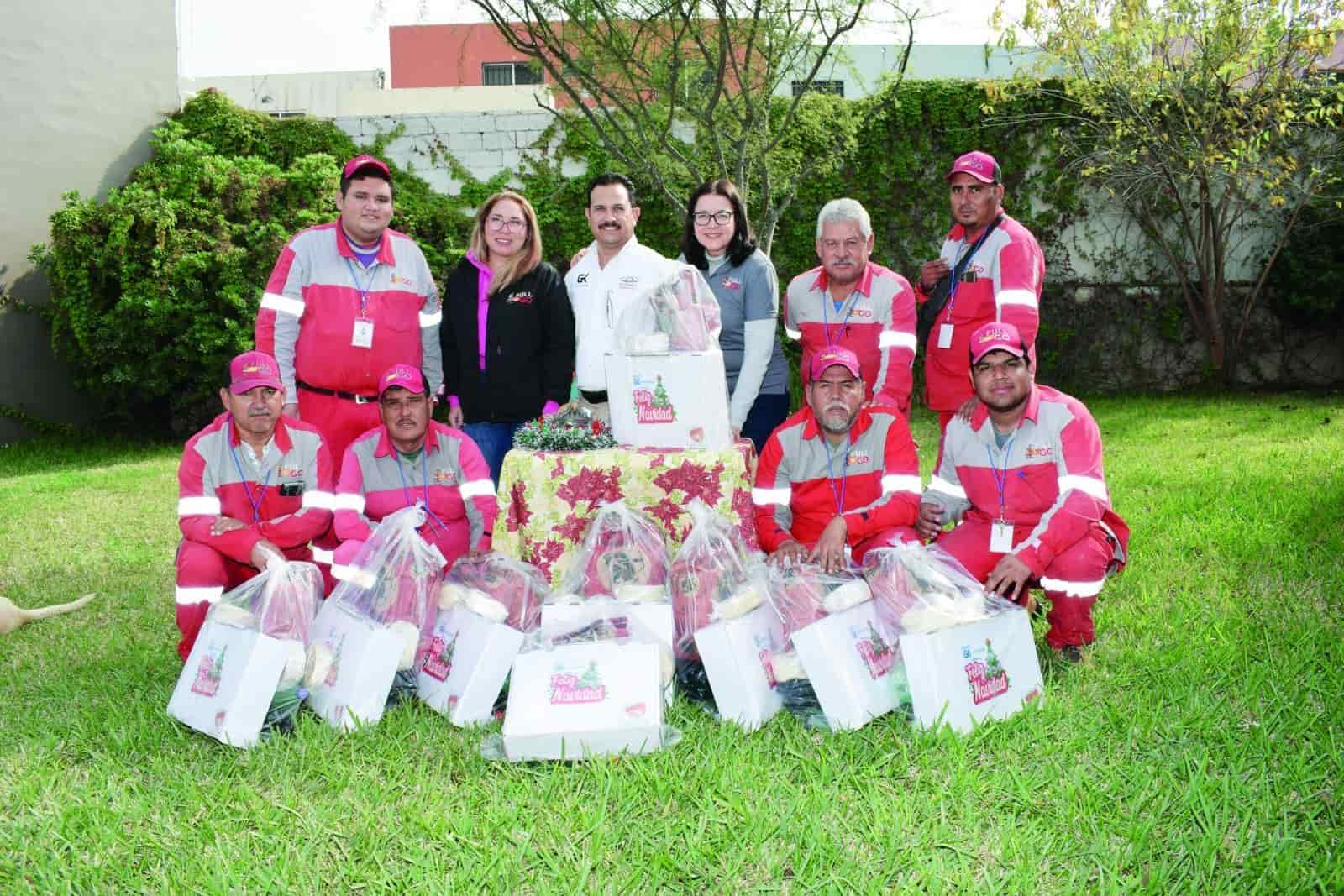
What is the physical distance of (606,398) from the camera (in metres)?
4.83

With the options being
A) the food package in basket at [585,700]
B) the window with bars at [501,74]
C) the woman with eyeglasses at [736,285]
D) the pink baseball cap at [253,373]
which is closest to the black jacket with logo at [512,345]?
the woman with eyeglasses at [736,285]

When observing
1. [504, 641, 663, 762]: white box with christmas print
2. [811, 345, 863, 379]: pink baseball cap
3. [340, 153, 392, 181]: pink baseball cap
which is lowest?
[504, 641, 663, 762]: white box with christmas print

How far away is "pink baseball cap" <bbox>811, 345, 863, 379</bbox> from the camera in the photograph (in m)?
4.15

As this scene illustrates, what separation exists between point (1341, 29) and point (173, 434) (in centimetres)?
1208

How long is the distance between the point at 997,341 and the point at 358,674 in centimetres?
262

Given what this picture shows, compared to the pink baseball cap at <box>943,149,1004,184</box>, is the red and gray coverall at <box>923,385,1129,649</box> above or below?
below

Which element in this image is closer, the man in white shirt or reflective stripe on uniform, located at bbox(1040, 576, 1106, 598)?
reflective stripe on uniform, located at bbox(1040, 576, 1106, 598)

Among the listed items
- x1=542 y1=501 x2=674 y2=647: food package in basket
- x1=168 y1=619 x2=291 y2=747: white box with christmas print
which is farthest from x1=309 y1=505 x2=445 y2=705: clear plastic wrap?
x1=542 y1=501 x2=674 y2=647: food package in basket

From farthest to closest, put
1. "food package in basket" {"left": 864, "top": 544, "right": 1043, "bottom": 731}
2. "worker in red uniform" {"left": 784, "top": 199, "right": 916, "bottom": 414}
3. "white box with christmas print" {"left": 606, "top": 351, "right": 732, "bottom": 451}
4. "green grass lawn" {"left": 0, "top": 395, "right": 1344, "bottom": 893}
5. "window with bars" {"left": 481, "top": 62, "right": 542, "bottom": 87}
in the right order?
"window with bars" {"left": 481, "top": 62, "right": 542, "bottom": 87} < "worker in red uniform" {"left": 784, "top": 199, "right": 916, "bottom": 414} < "white box with christmas print" {"left": 606, "top": 351, "right": 732, "bottom": 451} < "food package in basket" {"left": 864, "top": 544, "right": 1043, "bottom": 731} < "green grass lawn" {"left": 0, "top": 395, "right": 1344, "bottom": 893}

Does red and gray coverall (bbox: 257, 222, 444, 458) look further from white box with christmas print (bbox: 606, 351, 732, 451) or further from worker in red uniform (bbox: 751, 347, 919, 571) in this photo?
worker in red uniform (bbox: 751, 347, 919, 571)

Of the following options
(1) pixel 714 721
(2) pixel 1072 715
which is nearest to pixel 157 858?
(1) pixel 714 721

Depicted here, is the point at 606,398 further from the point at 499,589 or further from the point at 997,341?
the point at 997,341

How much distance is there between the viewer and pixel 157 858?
2715mm

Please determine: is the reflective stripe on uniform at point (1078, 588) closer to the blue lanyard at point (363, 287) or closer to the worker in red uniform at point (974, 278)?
the worker in red uniform at point (974, 278)
